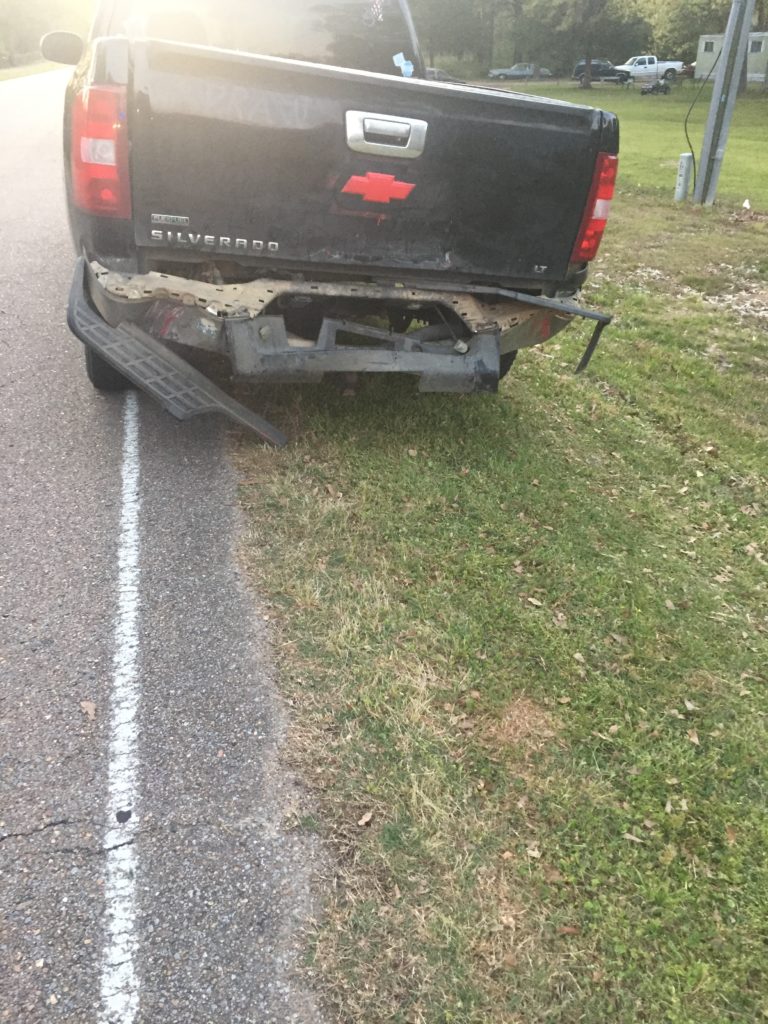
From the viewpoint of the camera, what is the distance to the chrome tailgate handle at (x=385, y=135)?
3.53 m

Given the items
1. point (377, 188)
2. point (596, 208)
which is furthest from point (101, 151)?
point (596, 208)

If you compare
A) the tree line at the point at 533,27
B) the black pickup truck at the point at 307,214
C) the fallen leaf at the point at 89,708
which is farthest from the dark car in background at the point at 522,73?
the fallen leaf at the point at 89,708

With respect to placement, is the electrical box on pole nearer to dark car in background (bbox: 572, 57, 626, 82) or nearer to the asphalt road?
the asphalt road

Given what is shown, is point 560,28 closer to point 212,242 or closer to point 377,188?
point 377,188

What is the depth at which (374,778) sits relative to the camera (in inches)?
103

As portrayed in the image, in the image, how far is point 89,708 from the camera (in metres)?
2.79

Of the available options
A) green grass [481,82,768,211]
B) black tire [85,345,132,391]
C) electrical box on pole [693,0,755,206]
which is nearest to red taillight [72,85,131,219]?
black tire [85,345,132,391]

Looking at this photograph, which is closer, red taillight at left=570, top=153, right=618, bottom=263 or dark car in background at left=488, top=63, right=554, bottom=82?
red taillight at left=570, top=153, right=618, bottom=263

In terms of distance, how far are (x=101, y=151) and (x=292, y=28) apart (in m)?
2.29

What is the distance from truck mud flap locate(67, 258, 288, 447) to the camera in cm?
379

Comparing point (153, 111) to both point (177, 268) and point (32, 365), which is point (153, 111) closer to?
point (177, 268)

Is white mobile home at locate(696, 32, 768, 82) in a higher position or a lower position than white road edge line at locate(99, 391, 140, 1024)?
higher

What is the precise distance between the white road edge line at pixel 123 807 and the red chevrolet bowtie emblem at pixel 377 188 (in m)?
1.79

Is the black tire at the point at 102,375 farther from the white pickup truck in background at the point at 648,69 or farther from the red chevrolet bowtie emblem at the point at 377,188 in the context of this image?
the white pickup truck in background at the point at 648,69
